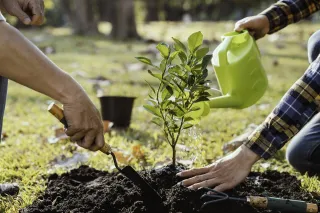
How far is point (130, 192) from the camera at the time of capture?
2.50 m

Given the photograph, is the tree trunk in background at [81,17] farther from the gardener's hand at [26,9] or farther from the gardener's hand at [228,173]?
the gardener's hand at [228,173]

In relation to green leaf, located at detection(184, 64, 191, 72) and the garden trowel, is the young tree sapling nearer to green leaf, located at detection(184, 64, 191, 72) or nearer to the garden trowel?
green leaf, located at detection(184, 64, 191, 72)

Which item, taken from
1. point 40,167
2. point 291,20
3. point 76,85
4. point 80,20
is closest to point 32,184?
point 40,167

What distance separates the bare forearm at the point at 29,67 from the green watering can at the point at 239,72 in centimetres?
96

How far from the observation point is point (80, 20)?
12992mm

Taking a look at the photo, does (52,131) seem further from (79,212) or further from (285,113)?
(285,113)

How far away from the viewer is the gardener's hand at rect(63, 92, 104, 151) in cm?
204

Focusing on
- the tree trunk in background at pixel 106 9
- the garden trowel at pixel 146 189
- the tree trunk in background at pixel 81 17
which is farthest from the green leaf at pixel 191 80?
the tree trunk in background at pixel 81 17

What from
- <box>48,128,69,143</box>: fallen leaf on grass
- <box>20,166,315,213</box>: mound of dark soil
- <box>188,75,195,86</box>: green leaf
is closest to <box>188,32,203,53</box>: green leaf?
<box>188,75,195,86</box>: green leaf

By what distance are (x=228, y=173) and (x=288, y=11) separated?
1.27 m

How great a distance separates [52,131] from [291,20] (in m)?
1.92

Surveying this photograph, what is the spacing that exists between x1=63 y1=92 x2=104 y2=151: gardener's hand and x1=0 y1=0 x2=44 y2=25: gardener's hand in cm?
68

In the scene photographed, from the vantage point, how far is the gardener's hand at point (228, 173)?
7.78ft

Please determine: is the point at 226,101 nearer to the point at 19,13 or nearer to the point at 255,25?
the point at 255,25
